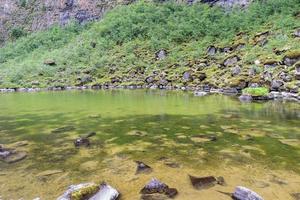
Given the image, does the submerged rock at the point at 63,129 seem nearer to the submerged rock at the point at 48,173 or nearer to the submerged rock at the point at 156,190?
the submerged rock at the point at 48,173

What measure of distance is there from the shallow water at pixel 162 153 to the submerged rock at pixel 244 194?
0.32 metres

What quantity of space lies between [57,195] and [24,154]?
13.8 feet

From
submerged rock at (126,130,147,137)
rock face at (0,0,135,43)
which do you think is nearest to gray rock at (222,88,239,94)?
submerged rock at (126,130,147,137)

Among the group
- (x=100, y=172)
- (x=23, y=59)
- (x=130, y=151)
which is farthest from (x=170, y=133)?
(x=23, y=59)

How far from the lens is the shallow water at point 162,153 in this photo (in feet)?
27.2

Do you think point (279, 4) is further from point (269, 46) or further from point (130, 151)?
point (130, 151)

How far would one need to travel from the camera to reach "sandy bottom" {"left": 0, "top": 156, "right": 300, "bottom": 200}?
773cm

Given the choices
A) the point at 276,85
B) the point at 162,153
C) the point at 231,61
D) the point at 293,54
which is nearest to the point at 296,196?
the point at 162,153

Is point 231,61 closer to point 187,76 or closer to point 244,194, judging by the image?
point 187,76

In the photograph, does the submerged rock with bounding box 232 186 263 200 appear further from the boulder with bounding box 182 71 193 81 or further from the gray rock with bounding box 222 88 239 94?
the boulder with bounding box 182 71 193 81

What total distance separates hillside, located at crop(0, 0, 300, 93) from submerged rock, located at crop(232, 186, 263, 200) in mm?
21416

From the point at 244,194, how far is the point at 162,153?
4.26 metres

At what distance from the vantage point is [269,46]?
129ft

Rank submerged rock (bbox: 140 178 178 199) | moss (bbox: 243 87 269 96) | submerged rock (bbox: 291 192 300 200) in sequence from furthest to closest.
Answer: moss (bbox: 243 87 269 96) < submerged rock (bbox: 140 178 178 199) < submerged rock (bbox: 291 192 300 200)
